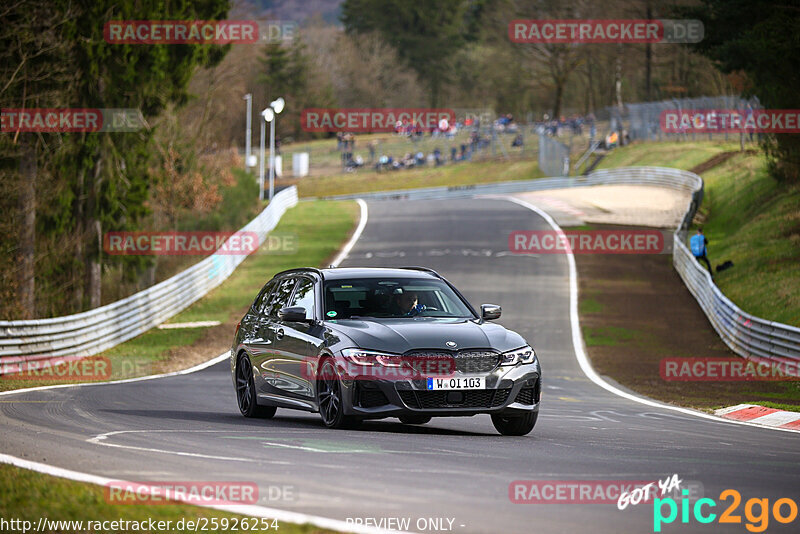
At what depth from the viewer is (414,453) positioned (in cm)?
1001

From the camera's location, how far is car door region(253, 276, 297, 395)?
44.0 feet

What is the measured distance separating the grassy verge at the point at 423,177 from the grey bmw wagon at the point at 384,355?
74.9 meters

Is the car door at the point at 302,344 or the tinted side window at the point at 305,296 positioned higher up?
the tinted side window at the point at 305,296

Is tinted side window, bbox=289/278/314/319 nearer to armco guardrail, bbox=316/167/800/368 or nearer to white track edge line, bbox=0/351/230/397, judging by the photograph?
white track edge line, bbox=0/351/230/397

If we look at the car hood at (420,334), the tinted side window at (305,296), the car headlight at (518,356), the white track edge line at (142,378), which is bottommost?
the white track edge line at (142,378)

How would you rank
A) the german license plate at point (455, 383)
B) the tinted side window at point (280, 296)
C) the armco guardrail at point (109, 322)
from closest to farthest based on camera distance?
the german license plate at point (455, 383) < the tinted side window at point (280, 296) < the armco guardrail at point (109, 322)

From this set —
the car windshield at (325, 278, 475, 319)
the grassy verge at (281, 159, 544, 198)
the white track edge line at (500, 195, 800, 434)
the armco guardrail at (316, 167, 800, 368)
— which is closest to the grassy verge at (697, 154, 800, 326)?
the armco guardrail at (316, 167, 800, 368)

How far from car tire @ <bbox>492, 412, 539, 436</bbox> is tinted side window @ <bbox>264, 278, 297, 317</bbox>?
2895 millimetres

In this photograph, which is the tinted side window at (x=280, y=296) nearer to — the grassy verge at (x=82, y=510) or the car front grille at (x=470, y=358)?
the car front grille at (x=470, y=358)

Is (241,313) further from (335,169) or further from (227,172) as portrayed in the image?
(335,169)

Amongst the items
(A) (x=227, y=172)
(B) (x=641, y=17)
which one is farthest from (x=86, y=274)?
(B) (x=641, y=17)

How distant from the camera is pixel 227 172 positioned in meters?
78.2

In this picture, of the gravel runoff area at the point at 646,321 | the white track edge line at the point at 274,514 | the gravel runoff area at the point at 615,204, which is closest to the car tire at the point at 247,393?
the white track edge line at the point at 274,514

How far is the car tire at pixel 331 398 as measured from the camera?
11.8 meters
